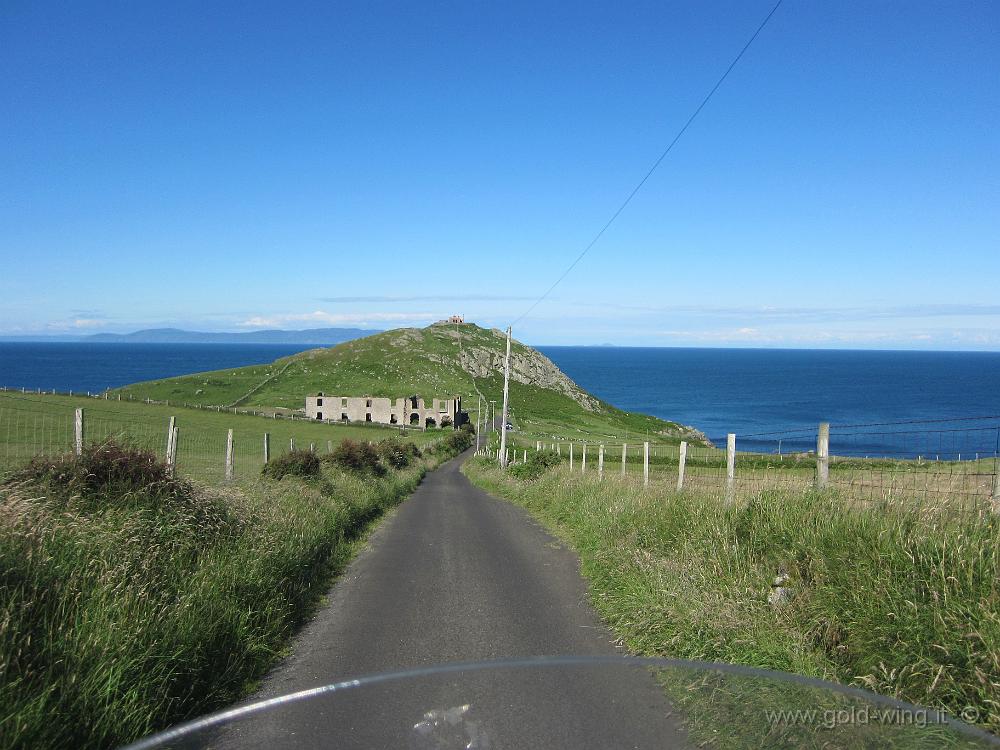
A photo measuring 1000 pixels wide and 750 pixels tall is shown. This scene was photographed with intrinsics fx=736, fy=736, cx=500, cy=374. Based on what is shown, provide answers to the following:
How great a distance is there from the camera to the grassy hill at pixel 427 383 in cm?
11069

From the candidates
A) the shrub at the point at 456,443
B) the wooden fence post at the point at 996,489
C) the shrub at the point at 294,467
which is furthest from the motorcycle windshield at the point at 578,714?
the shrub at the point at 456,443

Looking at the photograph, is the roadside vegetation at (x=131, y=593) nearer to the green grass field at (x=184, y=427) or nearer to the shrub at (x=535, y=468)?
the green grass field at (x=184, y=427)

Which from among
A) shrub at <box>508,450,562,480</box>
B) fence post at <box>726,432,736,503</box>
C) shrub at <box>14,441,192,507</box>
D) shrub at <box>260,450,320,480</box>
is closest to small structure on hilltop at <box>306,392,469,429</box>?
shrub at <box>508,450,562,480</box>

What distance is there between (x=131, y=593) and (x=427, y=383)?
12796cm

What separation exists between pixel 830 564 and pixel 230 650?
17.3ft

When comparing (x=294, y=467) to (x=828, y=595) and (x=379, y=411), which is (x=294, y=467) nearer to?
(x=828, y=595)

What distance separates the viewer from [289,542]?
9.78m

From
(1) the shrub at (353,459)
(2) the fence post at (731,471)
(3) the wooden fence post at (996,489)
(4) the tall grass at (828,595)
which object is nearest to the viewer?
(4) the tall grass at (828,595)

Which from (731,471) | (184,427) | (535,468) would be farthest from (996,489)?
(184,427)

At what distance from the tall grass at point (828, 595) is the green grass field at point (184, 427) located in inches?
768

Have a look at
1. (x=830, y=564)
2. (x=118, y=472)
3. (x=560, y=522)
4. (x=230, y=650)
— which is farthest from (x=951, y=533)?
(x=560, y=522)

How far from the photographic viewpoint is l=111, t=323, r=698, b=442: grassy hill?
11069 centimetres

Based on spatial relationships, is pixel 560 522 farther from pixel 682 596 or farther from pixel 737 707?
pixel 737 707

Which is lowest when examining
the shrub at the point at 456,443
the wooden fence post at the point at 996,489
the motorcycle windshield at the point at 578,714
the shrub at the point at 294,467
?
the shrub at the point at 456,443
